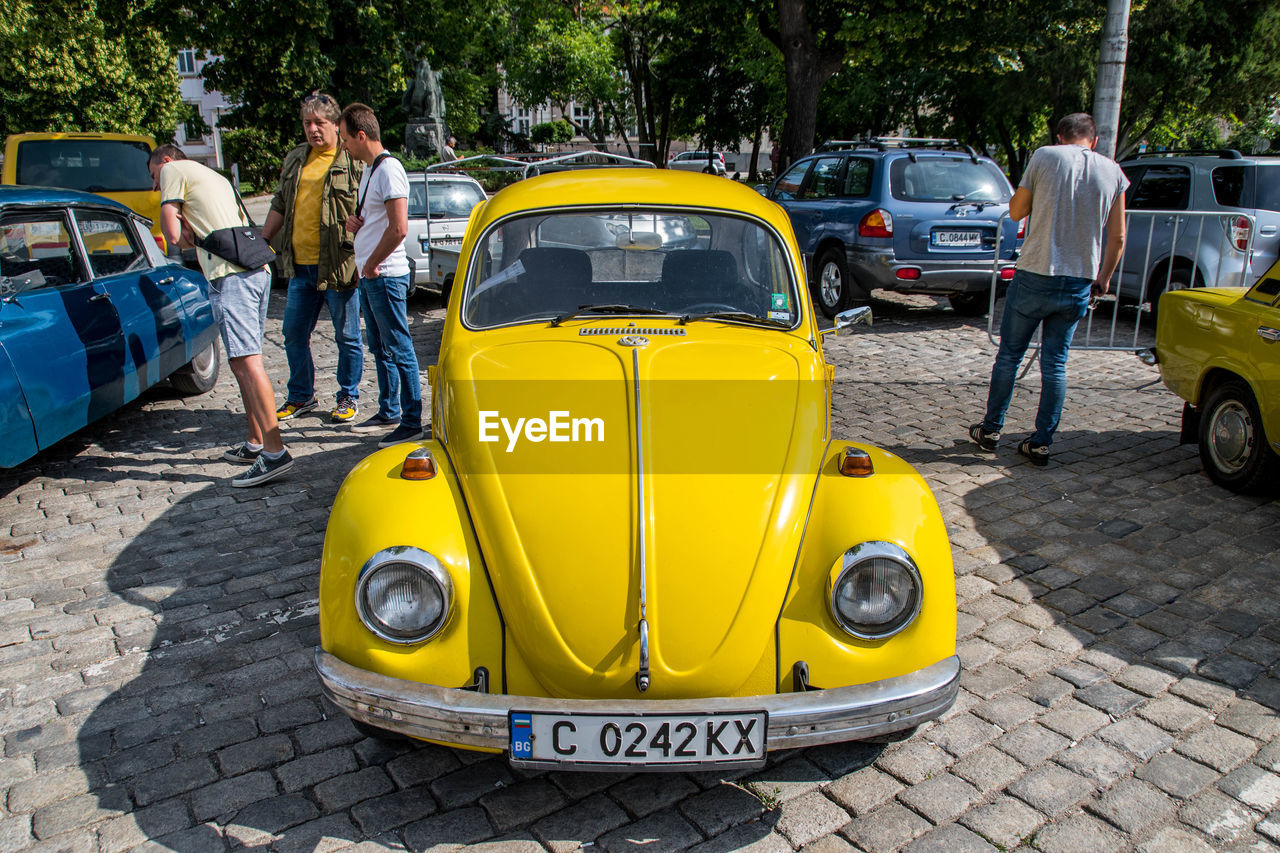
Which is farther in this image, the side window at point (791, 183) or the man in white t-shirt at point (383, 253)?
the side window at point (791, 183)

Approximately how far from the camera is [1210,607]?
4000 millimetres

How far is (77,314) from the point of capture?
5383 mm

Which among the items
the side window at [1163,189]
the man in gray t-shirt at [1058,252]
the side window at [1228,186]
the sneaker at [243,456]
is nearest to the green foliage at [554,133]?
the side window at [1163,189]

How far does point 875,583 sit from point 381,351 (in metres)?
4.46

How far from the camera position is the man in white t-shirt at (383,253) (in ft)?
18.3

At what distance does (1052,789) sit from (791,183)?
986 centimetres

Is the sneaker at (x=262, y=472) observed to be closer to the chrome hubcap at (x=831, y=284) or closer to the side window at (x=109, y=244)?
the side window at (x=109, y=244)

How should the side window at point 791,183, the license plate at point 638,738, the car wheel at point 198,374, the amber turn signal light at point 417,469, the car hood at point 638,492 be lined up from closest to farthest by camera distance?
the license plate at point 638,738 → the car hood at point 638,492 → the amber turn signal light at point 417,469 → the car wheel at point 198,374 → the side window at point 791,183

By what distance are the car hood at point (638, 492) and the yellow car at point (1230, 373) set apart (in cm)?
293

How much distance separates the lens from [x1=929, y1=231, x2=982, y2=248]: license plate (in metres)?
9.60

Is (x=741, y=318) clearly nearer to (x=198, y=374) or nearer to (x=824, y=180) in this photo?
(x=198, y=374)

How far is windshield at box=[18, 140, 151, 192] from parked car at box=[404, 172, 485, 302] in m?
3.86

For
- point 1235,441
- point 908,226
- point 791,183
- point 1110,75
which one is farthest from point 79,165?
point 1235,441

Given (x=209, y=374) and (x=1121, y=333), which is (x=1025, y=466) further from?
(x=209, y=374)
